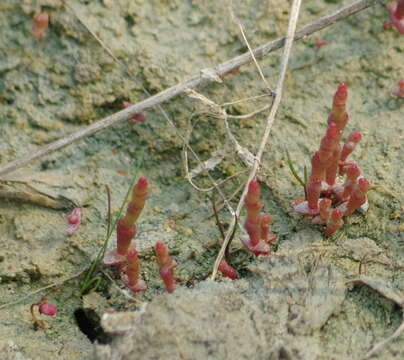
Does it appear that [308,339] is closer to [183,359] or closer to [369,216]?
[183,359]

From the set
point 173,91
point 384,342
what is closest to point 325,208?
point 384,342

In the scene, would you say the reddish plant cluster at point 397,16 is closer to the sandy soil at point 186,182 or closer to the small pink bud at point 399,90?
the sandy soil at point 186,182

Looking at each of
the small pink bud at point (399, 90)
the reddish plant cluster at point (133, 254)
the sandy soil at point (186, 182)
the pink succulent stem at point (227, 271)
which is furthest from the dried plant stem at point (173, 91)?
the pink succulent stem at point (227, 271)

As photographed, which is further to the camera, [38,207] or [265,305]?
[38,207]

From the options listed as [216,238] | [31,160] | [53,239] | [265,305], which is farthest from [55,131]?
[265,305]

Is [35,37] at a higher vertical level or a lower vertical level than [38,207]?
higher

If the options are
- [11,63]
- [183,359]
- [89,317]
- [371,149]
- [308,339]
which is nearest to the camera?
[183,359]
